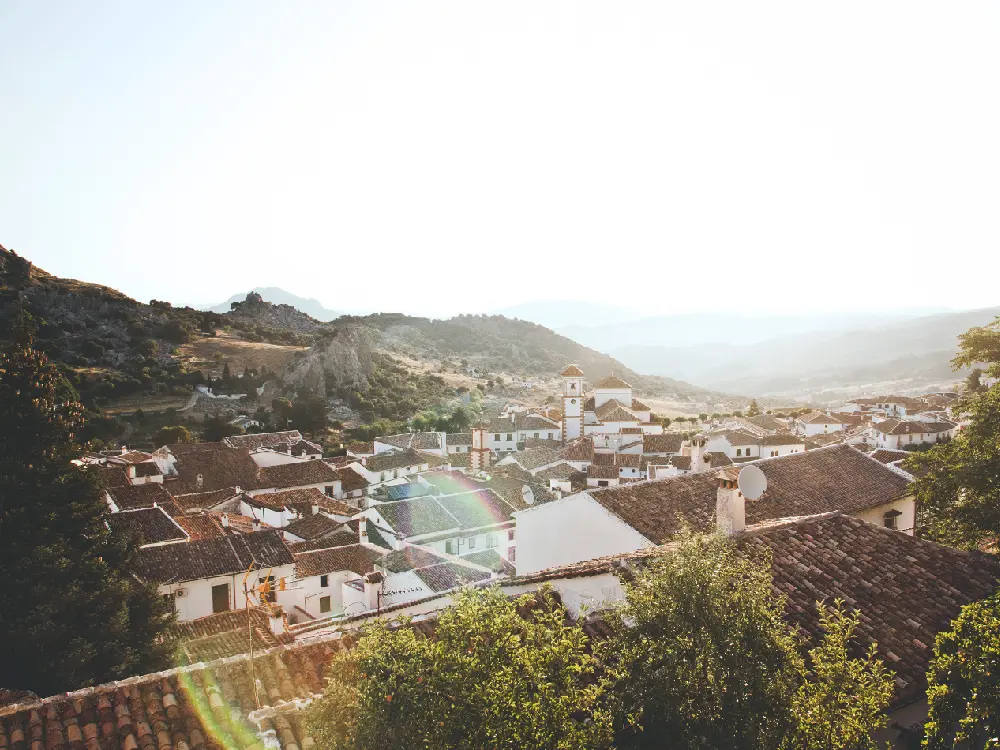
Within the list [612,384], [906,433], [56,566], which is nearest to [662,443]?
[612,384]

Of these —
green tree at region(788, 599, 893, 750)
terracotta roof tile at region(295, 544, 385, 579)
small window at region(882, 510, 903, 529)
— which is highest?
green tree at region(788, 599, 893, 750)

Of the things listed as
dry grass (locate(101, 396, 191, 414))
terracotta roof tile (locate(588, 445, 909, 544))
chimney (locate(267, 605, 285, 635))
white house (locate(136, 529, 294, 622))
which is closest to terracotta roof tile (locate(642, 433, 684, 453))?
terracotta roof tile (locate(588, 445, 909, 544))

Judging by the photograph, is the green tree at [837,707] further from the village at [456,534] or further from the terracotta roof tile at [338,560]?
the terracotta roof tile at [338,560]

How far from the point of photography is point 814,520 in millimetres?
11086

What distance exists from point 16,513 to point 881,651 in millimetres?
16839

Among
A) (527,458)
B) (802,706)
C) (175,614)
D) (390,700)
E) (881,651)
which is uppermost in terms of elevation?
(390,700)

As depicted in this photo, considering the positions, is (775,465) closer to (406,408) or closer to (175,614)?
(175,614)

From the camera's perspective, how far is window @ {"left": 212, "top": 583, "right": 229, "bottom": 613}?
66.3 feet

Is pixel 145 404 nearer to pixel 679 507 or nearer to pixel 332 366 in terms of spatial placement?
pixel 332 366

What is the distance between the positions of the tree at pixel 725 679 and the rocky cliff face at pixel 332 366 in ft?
244

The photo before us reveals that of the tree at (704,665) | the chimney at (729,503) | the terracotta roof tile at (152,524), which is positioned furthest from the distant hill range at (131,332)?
the tree at (704,665)

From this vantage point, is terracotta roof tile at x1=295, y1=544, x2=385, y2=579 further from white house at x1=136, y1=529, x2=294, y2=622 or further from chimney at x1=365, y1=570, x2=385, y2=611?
chimney at x1=365, y1=570, x2=385, y2=611

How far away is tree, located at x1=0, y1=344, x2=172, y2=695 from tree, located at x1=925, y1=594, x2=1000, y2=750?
14560 millimetres

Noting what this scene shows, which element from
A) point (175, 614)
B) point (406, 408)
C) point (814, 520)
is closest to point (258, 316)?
point (406, 408)
